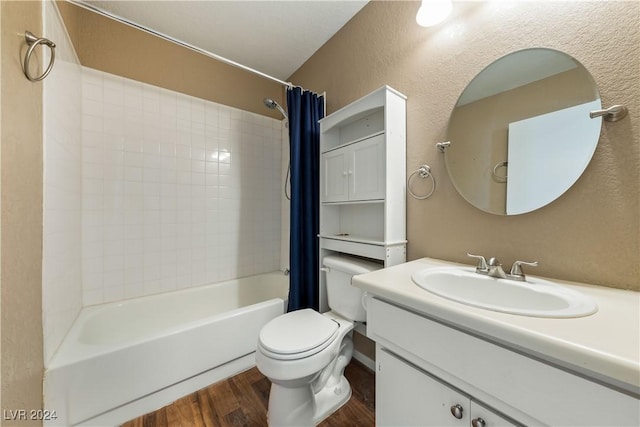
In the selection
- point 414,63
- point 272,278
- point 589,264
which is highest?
point 414,63

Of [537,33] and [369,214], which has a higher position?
[537,33]

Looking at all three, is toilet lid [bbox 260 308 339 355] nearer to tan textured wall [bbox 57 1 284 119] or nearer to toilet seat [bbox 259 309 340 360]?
toilet seat [bbox 259 309 340 360]

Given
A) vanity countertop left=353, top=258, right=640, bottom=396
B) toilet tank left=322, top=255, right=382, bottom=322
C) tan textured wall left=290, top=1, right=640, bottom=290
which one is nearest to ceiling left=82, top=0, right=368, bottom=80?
tan textured wall left=290, top=1, right=640, bottom=290

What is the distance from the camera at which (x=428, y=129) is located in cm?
120

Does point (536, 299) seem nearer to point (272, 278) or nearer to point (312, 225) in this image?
point (312, 225)

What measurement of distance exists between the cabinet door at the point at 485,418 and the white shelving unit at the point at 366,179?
660 mm

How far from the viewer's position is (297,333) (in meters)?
1.12

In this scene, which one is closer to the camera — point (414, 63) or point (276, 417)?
point (276, 417)

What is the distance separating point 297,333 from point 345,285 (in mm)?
393

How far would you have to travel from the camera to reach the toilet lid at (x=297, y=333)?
102 centimetres

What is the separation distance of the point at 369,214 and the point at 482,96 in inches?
32.5

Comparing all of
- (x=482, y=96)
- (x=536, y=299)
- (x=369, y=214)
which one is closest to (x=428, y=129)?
(x=482, y=96)

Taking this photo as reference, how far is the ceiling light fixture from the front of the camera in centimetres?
103

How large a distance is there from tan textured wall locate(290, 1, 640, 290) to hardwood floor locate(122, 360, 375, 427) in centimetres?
87
